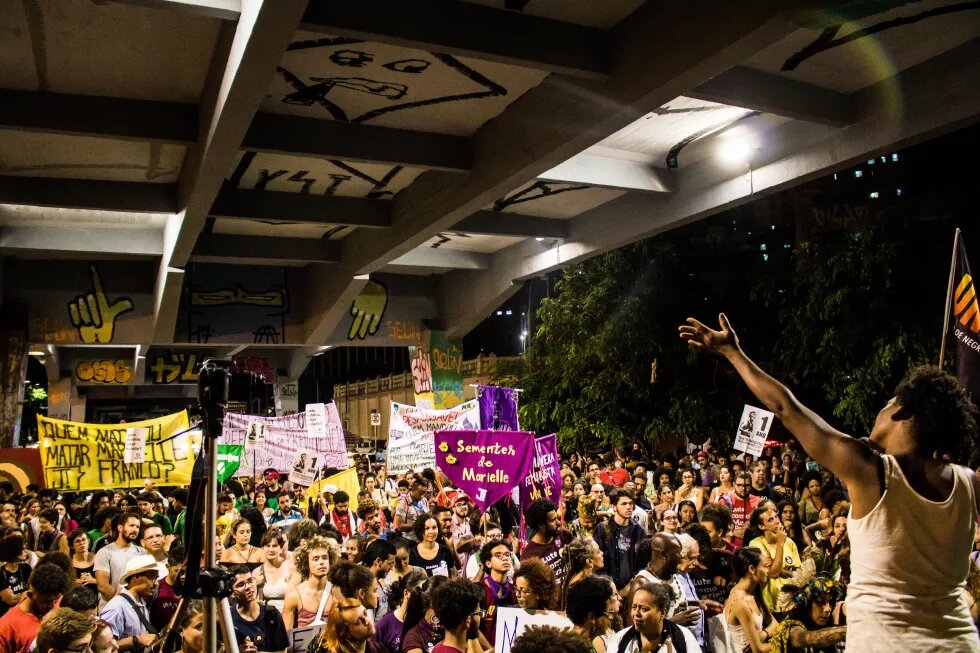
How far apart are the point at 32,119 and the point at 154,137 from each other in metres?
1.04

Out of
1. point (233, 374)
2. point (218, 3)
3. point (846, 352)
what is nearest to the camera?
point (233, 374)

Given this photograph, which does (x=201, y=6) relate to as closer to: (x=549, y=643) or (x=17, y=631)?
(x=17, y=631)

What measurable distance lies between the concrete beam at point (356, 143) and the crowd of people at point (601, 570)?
12.1ft

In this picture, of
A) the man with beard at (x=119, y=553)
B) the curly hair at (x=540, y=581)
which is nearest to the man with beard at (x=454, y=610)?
the curly hair at (x=540, y=581)

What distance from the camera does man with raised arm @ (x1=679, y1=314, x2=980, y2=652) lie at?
3.04 meters

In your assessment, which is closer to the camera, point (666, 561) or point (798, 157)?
point (666, 561)

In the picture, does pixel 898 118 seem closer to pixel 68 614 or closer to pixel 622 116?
pixel 622 116

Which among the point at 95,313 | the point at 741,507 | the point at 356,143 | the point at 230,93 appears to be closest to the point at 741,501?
the point at 741,507

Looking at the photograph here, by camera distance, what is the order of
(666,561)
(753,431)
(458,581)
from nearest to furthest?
(458,581)
(666,561)
(753,431)

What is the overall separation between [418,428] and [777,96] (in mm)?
7985

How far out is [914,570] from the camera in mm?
3043

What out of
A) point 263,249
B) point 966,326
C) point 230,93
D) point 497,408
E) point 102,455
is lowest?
point 102,455

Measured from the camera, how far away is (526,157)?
9.23 meters

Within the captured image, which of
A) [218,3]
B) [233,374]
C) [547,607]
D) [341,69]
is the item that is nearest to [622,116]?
[341,69]
